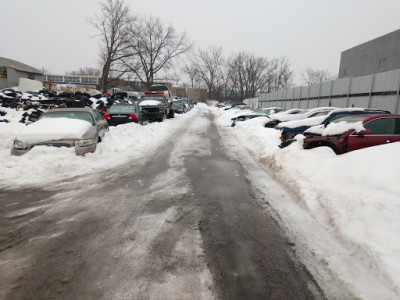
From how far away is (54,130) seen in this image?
7426mm

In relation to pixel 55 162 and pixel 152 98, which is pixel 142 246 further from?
pixel 152 98

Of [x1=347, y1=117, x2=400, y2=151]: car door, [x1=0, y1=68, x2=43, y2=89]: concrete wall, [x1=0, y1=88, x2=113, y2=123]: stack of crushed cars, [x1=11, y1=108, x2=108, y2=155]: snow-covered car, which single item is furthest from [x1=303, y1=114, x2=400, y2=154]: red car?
[x1=0, y1=68, x2=43, y2=89]: concrete wall

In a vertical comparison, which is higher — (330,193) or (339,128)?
(339,128)

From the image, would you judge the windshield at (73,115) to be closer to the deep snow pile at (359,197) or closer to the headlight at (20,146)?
the headlight at (20,146)

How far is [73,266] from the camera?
2.93m

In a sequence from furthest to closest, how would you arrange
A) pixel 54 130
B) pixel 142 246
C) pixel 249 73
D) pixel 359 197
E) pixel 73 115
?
pixel 249 73, pixel 73 115, pixel 54 130, pixel 359 197, pixel 142 246

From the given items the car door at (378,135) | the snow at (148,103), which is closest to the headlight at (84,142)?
the car door at (378,135)

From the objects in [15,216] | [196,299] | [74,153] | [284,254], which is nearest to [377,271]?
[284,254]

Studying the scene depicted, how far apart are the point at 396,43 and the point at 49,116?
106 feet

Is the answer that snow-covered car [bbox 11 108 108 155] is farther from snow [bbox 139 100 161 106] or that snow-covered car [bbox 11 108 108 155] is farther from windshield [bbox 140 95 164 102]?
windshield [bbox 140 95 164 102]

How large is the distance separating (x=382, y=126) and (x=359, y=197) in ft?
13.5

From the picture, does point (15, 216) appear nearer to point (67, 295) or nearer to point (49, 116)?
point (67, 295)

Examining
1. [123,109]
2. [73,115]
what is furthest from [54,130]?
[123,109]

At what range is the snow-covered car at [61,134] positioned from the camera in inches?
279
